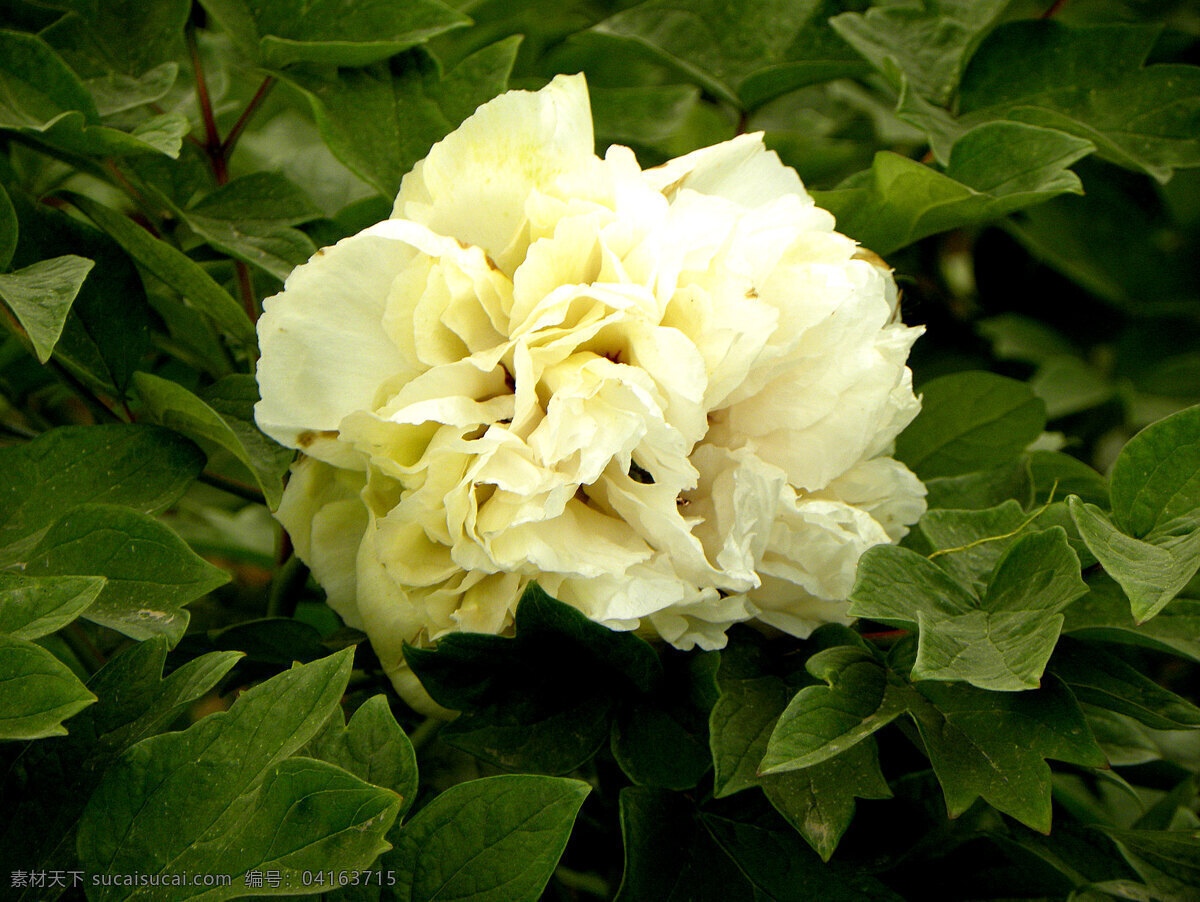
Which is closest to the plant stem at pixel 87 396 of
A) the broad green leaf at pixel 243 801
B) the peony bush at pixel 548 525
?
the peony bush at pixel 548 525

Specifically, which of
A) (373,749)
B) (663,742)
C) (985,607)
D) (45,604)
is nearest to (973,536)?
(985,607)

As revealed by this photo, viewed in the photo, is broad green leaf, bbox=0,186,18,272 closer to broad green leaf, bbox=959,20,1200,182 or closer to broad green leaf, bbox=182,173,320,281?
broad green leaf, bbox=182,173,320,281

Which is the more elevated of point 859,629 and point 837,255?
point 837,255

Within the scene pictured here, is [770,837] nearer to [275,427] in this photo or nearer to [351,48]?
[275,427]

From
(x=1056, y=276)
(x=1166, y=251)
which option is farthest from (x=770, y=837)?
(x=1166, y=251)

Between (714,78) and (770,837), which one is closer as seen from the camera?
(770,837)

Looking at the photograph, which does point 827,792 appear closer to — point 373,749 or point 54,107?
point 373,749

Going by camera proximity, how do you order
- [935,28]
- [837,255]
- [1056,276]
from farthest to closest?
[1056,276]
[935,28]
[837,255]

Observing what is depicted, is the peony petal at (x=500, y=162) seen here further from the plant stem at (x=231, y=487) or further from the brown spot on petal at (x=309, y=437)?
the plant stem at (x=231, y=487)
